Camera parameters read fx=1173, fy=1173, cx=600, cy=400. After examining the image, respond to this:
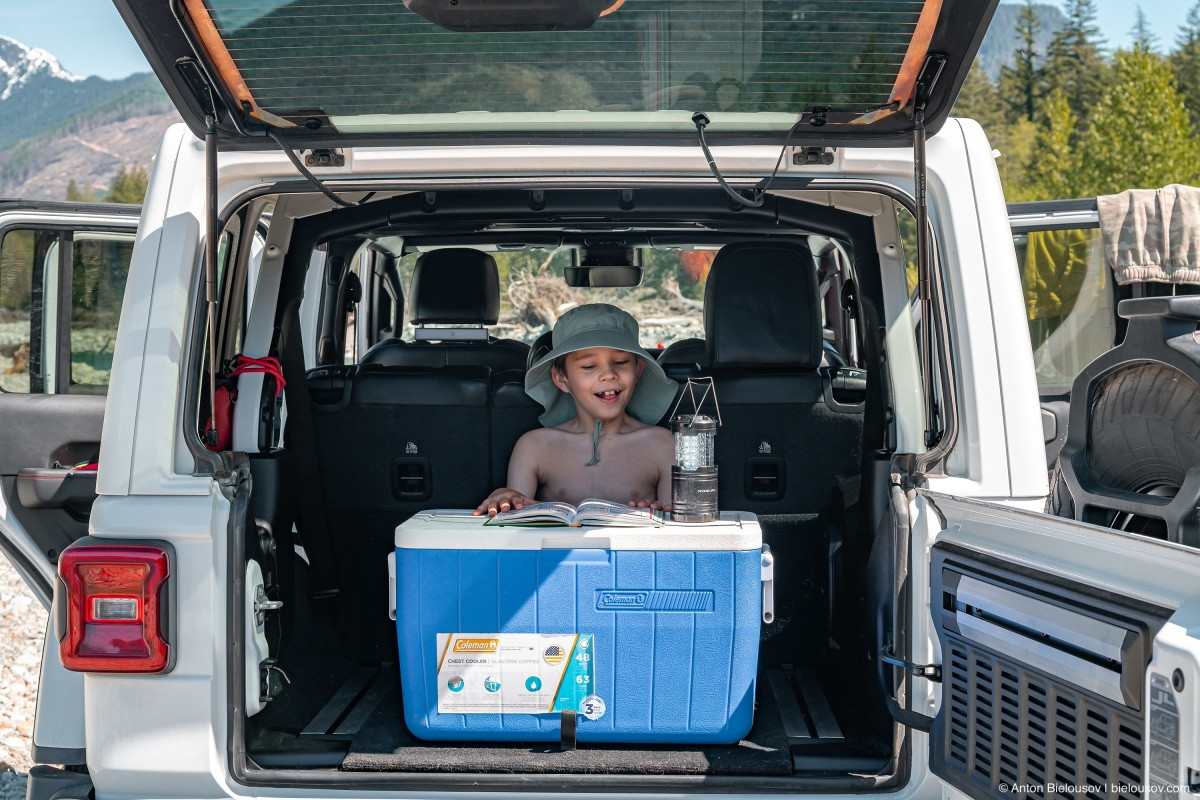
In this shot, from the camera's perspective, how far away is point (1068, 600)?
1622 millimetres

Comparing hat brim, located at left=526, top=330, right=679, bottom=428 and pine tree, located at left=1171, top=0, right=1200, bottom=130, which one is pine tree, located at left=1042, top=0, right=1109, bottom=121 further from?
hat brim, located at left=526, top=330, right=679, bottom=428

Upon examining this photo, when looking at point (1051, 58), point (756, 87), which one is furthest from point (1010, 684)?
point (1051, 58)

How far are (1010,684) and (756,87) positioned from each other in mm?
1076

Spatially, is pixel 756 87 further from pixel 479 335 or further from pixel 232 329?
pixel 479 335

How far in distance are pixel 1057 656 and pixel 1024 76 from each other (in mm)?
83616

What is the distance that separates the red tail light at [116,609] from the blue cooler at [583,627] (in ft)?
1.57

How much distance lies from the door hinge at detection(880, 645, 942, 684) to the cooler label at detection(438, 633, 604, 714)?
583 mm

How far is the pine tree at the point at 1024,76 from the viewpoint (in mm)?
77062

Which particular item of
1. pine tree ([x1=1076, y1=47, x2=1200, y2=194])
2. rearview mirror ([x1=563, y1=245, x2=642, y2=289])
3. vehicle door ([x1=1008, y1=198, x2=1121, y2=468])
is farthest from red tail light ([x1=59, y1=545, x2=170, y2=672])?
pine tree ([x1=1076, y1=47, x2=1200, y2=194])

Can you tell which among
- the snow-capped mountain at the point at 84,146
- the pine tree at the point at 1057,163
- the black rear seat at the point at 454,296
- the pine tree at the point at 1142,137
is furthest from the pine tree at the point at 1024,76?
the snow-capped mountain at the point at 84,146

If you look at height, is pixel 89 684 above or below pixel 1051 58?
below

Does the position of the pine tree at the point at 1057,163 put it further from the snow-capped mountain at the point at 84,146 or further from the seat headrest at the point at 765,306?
the snow-capped mountain at the point at 84,146

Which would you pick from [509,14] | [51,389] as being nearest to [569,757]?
[509,14]

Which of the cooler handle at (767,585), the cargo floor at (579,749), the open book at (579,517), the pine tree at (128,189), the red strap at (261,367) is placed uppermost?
the pine tree at (128,189)
